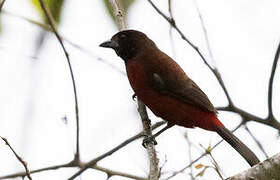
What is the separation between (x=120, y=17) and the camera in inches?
167

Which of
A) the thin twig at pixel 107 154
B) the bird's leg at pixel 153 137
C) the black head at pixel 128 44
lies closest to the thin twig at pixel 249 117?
the bird's leg at pixel 153 137

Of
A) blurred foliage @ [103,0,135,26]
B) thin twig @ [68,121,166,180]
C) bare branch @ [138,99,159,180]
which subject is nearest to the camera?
bare branch @ [138,99,159,180]

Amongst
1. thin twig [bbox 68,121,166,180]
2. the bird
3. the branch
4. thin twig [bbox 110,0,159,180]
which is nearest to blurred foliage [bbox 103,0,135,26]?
thin twig [bbox 110,0,159,180]

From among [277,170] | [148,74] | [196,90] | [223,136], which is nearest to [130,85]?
[148,74]

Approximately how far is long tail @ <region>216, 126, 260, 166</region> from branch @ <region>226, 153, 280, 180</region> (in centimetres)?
184

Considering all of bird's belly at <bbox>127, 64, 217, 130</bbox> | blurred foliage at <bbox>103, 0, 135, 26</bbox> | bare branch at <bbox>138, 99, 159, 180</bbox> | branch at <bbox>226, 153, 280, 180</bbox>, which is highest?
blurred foliage at <bbox>103, 0, 135, 26</bbox>

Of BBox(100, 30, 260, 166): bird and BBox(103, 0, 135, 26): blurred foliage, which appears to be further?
BBox(100, 30, 260, 166): bird

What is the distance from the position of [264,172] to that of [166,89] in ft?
7.29

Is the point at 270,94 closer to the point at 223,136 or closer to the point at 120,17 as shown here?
the point at 223,136

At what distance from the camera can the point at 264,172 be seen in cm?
255

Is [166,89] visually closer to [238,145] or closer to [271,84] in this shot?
[238,145]

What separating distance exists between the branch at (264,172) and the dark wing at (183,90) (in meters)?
2.06

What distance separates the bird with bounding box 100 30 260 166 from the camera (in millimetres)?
4543

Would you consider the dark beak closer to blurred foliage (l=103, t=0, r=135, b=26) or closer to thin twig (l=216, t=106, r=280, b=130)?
blurred foliage (l=103, t=0, r=135, b=26)
